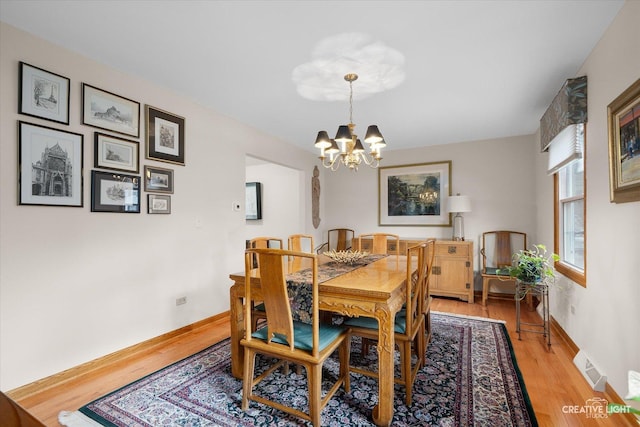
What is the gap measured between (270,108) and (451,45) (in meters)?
1.93

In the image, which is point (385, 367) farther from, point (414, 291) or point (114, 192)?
point (114, 192)

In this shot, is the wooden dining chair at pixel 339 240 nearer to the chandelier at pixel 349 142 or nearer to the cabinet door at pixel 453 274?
the cabinet door at pixel 453 274

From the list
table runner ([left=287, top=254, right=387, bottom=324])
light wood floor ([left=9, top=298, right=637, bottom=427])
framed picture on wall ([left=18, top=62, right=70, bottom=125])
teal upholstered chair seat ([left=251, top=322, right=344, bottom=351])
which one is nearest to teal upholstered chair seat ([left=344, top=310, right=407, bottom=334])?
teal upholstered chair seat ([left=251, top=322, right=344, bottom=351])

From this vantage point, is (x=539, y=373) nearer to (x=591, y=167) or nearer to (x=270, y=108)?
(x=591, y=167)

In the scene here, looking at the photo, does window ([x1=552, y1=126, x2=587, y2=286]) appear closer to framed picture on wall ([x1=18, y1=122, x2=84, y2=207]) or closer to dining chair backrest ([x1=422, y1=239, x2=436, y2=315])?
dining chair backrest ([x1=422, y1=239, x2=436, y2=315])

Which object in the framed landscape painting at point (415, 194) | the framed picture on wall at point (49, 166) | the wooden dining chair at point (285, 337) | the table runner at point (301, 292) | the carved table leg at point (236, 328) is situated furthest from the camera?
the framed landscape painting at point (415, 194)

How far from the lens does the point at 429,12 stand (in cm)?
183

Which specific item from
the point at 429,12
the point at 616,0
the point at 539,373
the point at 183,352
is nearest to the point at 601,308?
the point at 539,373

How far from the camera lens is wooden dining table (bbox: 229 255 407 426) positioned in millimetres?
1705

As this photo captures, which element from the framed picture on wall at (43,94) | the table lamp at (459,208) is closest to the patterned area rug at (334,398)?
the framed picture on wall at (43,94)

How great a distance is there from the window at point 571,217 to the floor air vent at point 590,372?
574mm

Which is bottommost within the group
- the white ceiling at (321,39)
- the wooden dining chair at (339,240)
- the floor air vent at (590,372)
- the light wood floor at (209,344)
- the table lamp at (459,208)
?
the light wood floor at (209,344)

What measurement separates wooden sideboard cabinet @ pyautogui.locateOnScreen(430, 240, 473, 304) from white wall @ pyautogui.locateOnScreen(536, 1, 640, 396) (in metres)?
1.59

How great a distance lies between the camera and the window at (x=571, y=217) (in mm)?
2614
